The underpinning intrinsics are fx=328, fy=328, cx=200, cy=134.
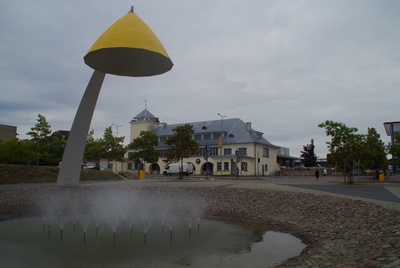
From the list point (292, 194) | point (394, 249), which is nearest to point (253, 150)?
point (292, 194)

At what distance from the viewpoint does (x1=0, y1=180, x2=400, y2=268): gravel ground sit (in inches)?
291

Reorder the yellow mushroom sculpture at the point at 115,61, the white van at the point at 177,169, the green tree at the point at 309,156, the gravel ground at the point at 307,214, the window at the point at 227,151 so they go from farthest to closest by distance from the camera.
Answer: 1. the green tree at the point at 309,156
2. the window at the point at 227,151
3. the white van at the point at 177,169
4. the yellow mushroom sculpture at the point at 115,61
5. the gravel ground at the point at 307,214

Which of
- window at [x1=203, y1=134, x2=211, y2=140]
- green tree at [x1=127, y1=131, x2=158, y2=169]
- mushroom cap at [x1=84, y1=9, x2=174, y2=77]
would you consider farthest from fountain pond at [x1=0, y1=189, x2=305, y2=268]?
window at [x1=203, y1=134, x2=211, y2=140]

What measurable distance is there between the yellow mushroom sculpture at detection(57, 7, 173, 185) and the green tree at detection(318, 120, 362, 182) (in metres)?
20.0

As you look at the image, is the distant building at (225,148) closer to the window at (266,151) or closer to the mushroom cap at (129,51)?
the window at (266,151)

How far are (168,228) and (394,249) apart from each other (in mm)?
7444

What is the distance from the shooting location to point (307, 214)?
551 inches

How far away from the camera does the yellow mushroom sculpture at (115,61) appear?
13.2 metres

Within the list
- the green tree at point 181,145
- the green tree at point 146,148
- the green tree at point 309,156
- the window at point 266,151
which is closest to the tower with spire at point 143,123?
the green tree at point 146,148

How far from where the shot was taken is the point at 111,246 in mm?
9352

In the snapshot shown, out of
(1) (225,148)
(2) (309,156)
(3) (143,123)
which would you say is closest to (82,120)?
(1) (225,148)

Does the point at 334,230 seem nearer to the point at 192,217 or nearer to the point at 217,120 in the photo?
the point at 192,217

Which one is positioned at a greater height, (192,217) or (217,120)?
(217,120)

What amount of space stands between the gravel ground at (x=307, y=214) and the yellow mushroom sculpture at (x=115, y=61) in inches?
87.1
